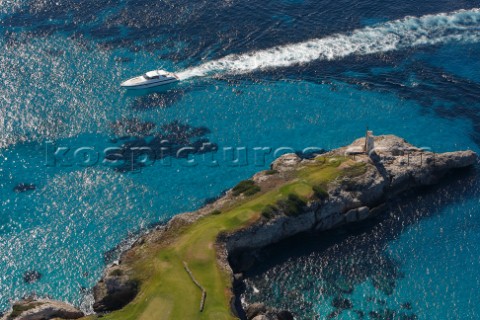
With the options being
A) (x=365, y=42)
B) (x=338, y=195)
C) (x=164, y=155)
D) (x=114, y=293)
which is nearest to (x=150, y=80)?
(x=164, y=155)

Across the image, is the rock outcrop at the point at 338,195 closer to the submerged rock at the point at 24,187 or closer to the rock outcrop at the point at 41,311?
the rock outcrop at the point at 41,311

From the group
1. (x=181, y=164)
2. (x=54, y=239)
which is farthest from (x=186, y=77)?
(x=54, y=239)

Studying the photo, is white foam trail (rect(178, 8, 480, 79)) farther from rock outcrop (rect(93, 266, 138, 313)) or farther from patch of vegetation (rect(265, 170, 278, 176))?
rock outcrop (rect(93, 266, 138, 313))

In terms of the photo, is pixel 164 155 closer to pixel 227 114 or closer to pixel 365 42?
pixel 227 114

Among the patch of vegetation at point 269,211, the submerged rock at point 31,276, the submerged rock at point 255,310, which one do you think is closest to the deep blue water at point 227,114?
the submerged rock at point 31,276

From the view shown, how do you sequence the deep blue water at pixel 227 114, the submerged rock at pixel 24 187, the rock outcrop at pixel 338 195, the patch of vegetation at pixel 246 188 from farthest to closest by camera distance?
the submerged rock at pixel 24 187
the patch of vegetation at pixel 246 188
the rock outcrop at pixel 338 195
the deep blue water at pixel 227 114

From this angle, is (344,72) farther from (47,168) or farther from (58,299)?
(58,299)
